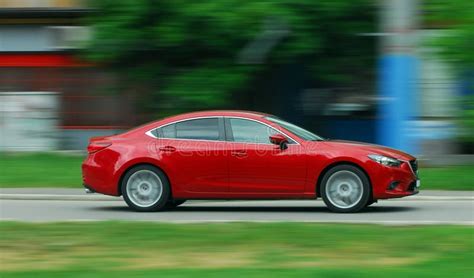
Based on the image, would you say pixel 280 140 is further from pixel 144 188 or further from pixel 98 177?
pixel 98 177

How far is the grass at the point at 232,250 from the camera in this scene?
25.8ft

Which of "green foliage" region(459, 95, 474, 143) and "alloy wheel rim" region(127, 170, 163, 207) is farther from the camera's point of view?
"green foliage" region(459, 95, 474, 143)

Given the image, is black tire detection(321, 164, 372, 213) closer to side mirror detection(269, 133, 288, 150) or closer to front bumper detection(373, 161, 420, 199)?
front bumper detection(373, 161, 420, 199)

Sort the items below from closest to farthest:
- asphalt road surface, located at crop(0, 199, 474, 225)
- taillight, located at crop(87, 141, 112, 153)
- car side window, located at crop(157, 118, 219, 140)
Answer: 1. asphalt road surface, located at crop(0, 199, 474, 225)
2. car side window, located at crop(157, 118, 219, 140)
3. taillight, located at crop(87, 141, 112, 153)

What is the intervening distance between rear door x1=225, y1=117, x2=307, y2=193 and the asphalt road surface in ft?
1.20

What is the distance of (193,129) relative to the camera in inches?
522

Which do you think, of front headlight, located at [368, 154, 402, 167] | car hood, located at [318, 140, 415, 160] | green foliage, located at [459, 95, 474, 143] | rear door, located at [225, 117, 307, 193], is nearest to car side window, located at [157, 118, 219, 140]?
rear door, located at [225, 117, 307, 193]

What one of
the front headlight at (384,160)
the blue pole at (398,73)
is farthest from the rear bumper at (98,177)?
the blue pole at (398,73)

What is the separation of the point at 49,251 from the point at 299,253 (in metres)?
2.51

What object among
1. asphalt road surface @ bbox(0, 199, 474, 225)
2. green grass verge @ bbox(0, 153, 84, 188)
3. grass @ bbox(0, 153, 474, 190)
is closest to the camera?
asphalt road surface @ bbox(0, 199, 474, 225)

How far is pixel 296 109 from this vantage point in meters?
24.5

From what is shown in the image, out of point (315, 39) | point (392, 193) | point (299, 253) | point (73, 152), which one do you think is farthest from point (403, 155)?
point (73, 152)

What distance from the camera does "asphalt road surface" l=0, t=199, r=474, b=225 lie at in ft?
39.3

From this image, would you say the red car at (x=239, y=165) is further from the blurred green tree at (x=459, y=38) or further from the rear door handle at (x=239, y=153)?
→ the blurred green tree at (x=459, y=38)
